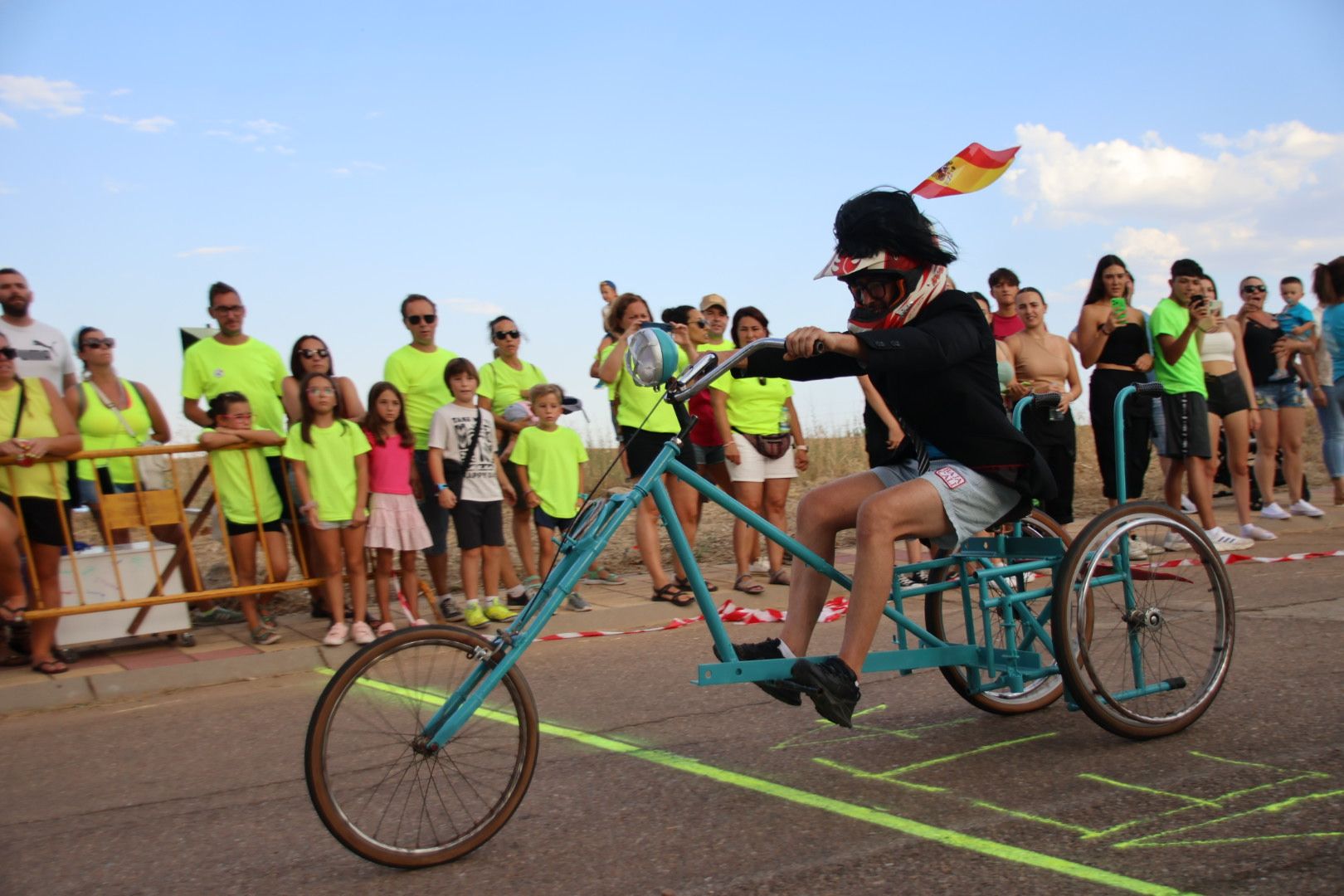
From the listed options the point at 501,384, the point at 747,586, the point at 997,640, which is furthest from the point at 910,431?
the point at 501,384

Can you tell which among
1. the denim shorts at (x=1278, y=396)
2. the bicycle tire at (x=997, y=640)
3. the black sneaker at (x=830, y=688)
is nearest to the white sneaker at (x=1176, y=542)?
the bicycle tire at (x=997, y=640)

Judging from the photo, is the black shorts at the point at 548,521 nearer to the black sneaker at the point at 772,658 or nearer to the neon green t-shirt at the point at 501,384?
the neon green t-shirt at the point at 501,384

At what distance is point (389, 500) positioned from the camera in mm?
8102

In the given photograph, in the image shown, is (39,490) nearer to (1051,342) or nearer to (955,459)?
(955,459)

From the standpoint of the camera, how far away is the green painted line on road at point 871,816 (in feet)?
10.8

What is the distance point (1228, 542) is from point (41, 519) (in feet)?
29.1

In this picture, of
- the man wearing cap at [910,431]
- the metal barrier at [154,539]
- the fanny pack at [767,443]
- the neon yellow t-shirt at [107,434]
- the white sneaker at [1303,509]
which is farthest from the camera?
the white sneaker at [1303,509]

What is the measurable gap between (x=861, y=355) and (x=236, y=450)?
538cm

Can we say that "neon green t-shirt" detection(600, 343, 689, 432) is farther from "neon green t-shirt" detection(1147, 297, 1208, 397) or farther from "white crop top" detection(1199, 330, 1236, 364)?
"white crop top" detection(1199, 330, 1236, 364)

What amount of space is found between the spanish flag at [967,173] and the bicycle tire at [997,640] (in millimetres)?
1352

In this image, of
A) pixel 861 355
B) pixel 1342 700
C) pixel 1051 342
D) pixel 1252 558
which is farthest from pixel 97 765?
pixel 1252 558

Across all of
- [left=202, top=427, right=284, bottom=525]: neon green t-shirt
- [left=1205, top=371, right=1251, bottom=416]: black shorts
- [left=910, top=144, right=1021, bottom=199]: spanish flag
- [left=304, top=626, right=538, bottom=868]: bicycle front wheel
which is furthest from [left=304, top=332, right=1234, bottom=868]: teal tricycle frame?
[left=1205, top=371, right=1251, bottom=416]: black shorts

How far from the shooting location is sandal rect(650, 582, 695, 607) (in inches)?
340

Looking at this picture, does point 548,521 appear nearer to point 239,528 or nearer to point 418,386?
point 418,386
